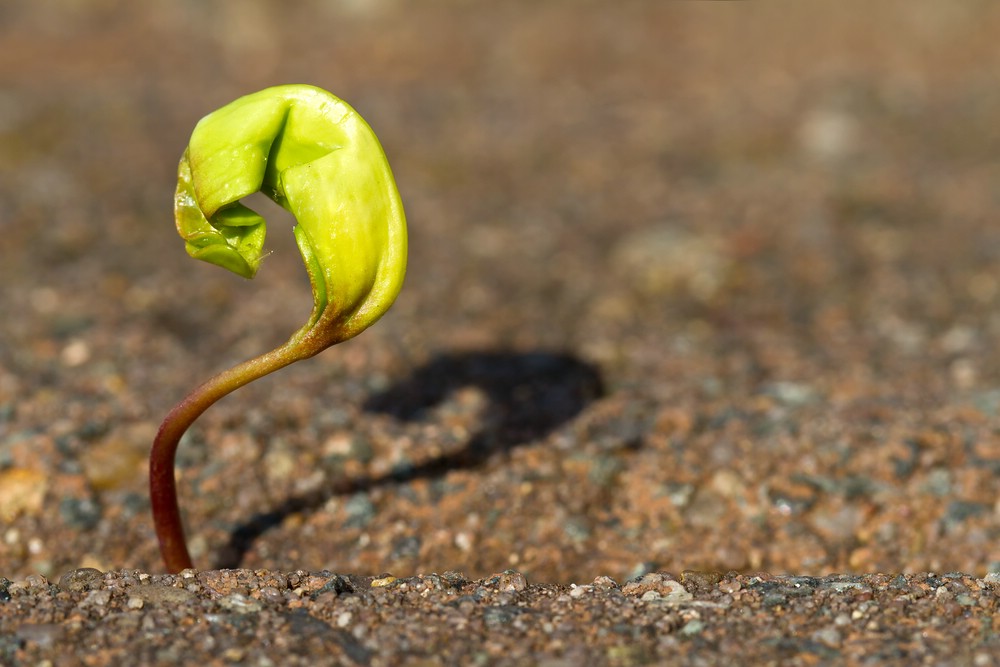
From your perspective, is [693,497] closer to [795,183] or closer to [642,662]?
[642,662]

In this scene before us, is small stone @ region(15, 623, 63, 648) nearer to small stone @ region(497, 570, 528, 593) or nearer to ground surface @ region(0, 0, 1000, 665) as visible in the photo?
ground surface @ region(0, 0, 1000, 665)

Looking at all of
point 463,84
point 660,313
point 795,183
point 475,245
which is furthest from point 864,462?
point 463,84

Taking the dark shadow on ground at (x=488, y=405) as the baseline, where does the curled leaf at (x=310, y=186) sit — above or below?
above

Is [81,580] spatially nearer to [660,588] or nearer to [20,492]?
[20,492]

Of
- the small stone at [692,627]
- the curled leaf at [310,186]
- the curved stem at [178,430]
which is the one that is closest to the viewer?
the curled leaf at [310,186]

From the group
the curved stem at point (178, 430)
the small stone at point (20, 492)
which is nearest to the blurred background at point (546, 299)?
the small stone at point (20, 492)

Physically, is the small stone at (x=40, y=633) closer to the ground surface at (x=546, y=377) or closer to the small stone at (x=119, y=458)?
the ground surface at (x=546, y=377)

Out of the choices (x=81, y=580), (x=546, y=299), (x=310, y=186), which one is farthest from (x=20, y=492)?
(x=546, y=299)
